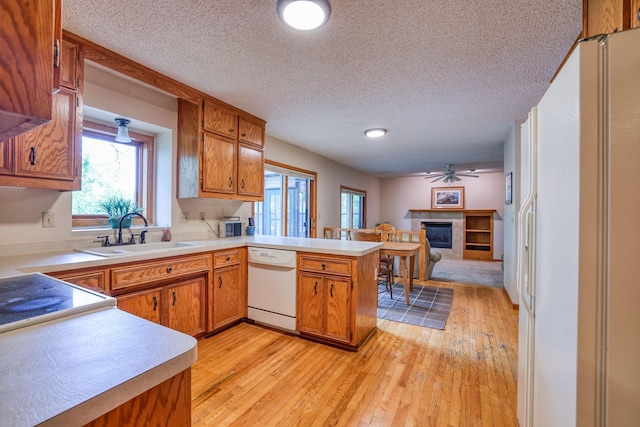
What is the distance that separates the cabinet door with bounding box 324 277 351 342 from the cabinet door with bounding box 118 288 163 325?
4.35 ft

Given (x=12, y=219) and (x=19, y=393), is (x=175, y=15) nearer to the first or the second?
(x=12, y=219)

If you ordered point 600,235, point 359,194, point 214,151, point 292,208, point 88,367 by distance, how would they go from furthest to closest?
point 359,194 → point 292,208 → point 214,151 → point 600,235 → point 88,367

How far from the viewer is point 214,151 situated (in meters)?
2.88

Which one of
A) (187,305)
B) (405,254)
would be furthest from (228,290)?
(405,254)

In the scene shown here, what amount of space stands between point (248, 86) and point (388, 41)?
129cm

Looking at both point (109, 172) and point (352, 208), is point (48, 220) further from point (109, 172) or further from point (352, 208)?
point (352, 208)

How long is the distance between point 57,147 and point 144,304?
1181 millimetres

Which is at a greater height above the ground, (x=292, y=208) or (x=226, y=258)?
(x=292, y=208)

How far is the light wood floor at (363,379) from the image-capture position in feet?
5.50

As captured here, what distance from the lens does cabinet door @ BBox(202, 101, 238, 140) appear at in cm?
280

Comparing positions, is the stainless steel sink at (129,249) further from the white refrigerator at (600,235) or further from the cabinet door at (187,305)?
the white refrigerator at (600,235)

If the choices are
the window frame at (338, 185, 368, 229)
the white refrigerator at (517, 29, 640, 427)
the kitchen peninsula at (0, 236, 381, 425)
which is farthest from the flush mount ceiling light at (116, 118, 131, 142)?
the window frame at (338, 185, 368, 229)

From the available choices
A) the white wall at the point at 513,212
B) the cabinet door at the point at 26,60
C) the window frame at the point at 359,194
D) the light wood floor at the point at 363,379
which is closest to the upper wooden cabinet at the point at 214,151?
the light wood floor at the point at 363,379

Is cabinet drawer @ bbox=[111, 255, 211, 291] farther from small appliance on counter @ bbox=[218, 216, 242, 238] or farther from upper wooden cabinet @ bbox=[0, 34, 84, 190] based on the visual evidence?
small appliance on counter @ bbox=[218, 216, 242, 238]
